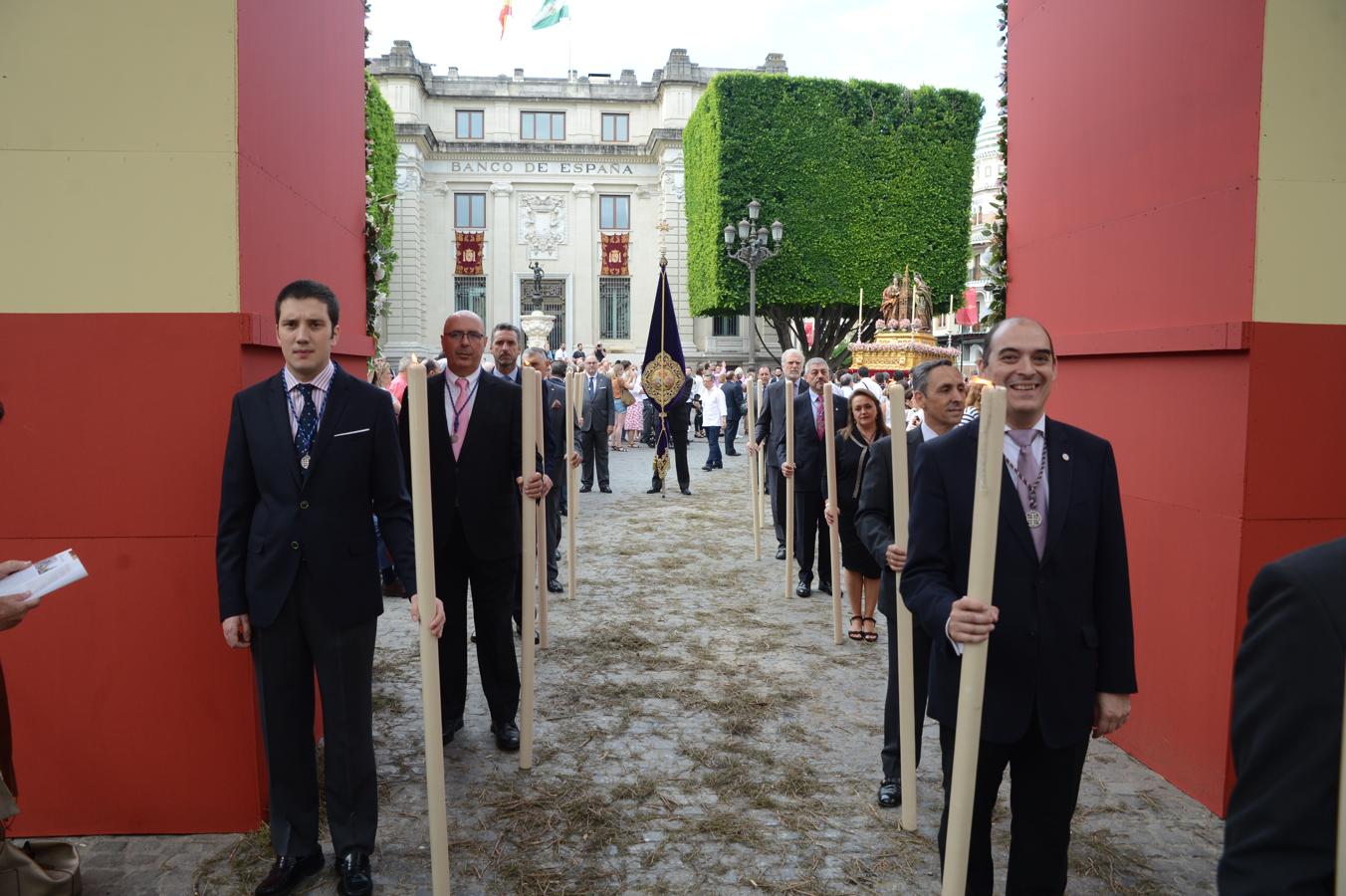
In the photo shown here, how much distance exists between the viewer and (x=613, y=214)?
142ft

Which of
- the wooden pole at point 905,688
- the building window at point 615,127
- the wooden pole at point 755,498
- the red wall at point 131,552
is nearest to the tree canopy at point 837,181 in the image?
the building window at point 615,127

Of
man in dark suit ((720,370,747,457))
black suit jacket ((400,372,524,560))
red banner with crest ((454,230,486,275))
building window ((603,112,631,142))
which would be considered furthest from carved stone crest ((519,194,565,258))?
black suit jacket ((400,372,524,560))

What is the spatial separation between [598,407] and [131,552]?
1019 centimetres

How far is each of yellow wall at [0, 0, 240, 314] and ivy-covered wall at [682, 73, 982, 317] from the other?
1141 inches

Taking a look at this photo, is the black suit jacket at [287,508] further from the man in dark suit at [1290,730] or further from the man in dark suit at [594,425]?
the man in dark suit at [594,425]

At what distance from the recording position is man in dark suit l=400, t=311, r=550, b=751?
4918 mm

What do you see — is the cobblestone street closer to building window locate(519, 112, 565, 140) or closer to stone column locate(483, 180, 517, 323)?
stone column locate(483, 180, 517, 323)

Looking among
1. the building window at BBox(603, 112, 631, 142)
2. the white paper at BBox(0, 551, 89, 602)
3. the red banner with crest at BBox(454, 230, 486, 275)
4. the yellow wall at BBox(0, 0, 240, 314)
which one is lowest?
the white paper at BBox(0, 551, 89, 602)

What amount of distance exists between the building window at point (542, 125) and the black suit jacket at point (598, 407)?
3444cm

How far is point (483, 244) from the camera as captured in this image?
42.6m

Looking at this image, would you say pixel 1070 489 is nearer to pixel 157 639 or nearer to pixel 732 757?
pixel 732 757

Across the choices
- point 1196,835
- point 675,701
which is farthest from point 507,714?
point 1196,835

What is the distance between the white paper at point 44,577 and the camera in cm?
269

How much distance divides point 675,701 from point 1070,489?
136 inches
